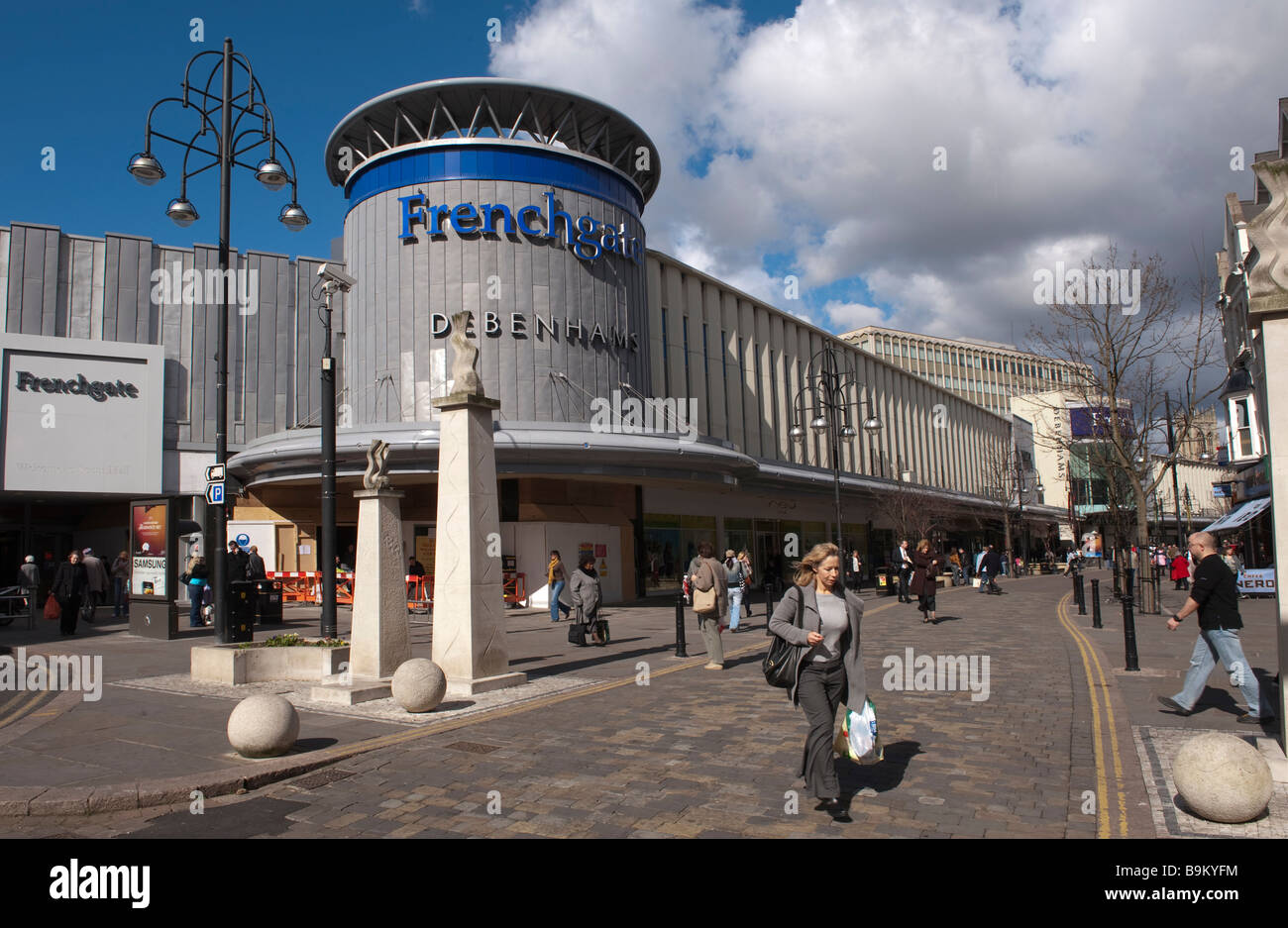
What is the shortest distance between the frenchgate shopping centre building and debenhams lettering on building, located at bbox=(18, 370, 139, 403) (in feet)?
0.28

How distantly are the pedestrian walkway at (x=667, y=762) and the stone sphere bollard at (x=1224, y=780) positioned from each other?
20cm

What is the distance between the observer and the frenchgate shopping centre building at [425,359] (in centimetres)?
2780

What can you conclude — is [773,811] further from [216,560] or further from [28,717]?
[216,560]

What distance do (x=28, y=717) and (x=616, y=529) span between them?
21569mm

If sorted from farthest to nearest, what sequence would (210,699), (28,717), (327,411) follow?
(327,411) → (210,699) → (28,717)

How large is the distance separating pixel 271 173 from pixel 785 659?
40.8ft

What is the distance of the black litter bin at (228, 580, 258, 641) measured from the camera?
14.6 m

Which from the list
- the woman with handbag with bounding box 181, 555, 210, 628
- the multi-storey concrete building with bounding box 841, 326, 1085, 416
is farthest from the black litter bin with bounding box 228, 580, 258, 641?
the multi-storey concrete building with bounding box 841, 326, 1085, 416

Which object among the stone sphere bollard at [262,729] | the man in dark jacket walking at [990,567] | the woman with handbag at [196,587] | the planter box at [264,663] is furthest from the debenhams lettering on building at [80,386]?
the man in dark jacket walking at [990,567]

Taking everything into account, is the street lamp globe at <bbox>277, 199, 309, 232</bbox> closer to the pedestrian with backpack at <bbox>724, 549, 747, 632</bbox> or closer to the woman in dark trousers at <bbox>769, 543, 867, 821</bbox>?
the pedestrian with backpack at <bbox>724, 549, 747, 632</bbox>

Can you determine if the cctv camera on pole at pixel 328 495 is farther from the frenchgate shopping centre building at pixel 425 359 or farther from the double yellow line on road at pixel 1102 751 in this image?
the frenchgate shopping centre building at pixel 425 359
